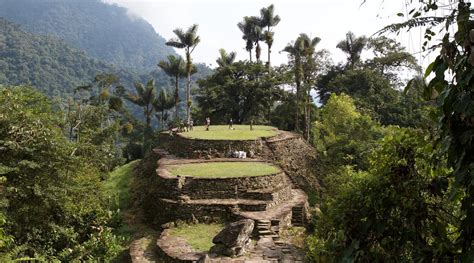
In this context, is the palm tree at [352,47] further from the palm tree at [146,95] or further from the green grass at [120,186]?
the green grass at [120,186]

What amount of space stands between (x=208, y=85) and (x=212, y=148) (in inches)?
699

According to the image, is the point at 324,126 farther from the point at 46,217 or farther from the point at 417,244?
the point at 417,244

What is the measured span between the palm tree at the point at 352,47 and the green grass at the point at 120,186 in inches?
902

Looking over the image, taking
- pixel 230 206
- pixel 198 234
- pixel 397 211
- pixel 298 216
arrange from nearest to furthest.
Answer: pixel 397 211
pixel 198 234
pixel 230 206
pixel 298 216

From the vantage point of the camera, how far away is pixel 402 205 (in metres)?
3.23

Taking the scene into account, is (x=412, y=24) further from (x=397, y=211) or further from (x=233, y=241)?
(x=233, y=241)

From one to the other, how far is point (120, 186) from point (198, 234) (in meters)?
9.07

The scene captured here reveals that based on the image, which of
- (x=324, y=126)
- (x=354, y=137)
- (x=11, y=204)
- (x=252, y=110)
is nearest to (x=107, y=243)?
(x=11, y=204)

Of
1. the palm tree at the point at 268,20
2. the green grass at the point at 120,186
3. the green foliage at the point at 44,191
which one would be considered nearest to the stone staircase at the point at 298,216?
the green foliage at the point at 44,191

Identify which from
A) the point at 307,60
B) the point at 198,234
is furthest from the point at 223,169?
the point at 307,60

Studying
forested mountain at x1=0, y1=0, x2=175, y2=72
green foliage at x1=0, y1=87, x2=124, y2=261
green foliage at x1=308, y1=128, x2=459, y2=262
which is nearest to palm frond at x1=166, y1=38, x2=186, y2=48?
green foliage at x1=0, y1=87, x2=124, y2=261

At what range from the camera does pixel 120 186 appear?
70.4ft

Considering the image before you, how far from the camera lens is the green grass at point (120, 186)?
731 inches

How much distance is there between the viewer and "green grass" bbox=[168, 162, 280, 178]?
1658 centimetres
